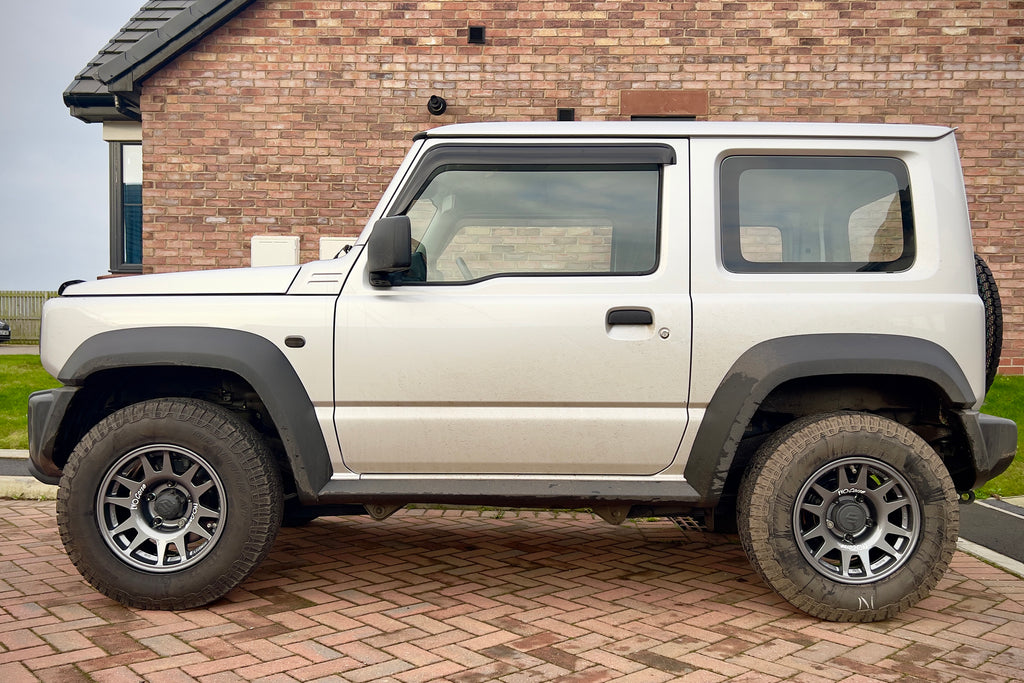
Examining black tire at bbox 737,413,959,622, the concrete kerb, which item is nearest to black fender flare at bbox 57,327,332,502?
black tire at bbox 737,413,959,622

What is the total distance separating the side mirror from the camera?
12.0ft

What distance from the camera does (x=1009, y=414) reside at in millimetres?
8211

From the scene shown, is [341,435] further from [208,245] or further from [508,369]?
[208,245]

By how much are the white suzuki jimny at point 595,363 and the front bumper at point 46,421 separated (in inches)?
0.5

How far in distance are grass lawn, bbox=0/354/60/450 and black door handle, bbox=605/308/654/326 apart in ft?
13.7

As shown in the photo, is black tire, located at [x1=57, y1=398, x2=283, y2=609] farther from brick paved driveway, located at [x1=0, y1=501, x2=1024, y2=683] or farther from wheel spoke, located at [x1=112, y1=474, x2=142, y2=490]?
brick paved driveway, located at [x1=0, y1=501, x2=1024, y2=683]

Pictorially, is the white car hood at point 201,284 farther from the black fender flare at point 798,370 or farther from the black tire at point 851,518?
the black tire at point 851,518

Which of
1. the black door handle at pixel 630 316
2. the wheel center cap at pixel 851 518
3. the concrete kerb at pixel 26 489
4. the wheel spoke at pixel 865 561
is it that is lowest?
the concrete kerb at pixel 26 489

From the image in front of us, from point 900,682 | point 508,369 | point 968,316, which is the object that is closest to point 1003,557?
point 968,316

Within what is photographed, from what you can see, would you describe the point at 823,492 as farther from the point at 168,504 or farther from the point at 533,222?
the point at 168,504

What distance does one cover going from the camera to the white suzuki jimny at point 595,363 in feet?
12.4

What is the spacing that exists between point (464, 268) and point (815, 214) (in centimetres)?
156

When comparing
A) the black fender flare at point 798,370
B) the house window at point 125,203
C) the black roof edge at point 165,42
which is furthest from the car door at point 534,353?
the house window at point 125,203

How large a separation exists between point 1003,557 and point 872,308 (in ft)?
7.05
